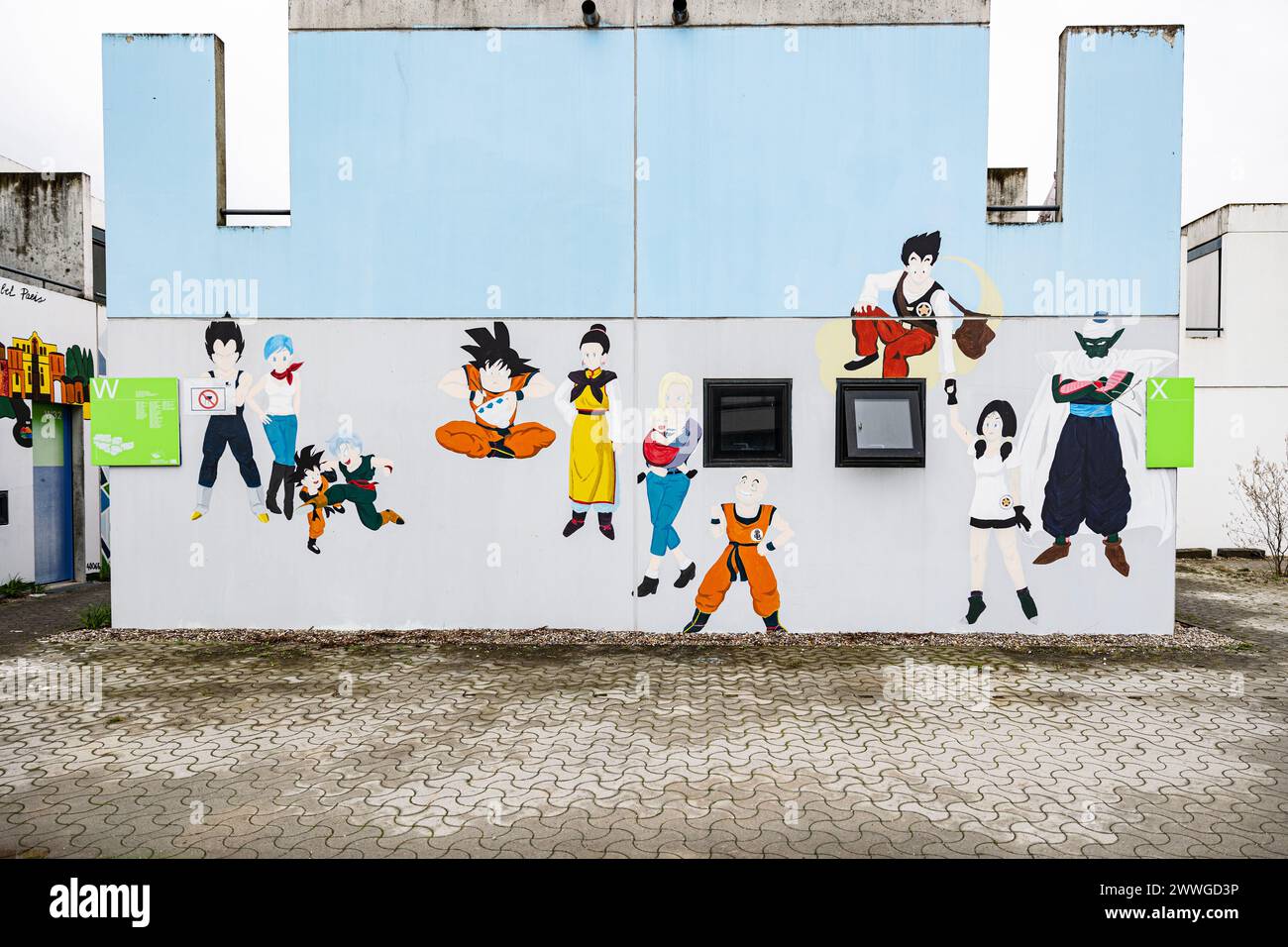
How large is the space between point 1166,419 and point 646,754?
6584 mm

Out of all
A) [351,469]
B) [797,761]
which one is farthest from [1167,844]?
[351,469]

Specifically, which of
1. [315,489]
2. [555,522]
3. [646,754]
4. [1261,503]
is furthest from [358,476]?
[1261,503]

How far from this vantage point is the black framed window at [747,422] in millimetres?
8164

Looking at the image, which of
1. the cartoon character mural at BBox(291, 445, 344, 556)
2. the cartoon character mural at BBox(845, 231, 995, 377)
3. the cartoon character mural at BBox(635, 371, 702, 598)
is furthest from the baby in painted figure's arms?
the cartoon character mural at BBox(291, 445, 344, 556)

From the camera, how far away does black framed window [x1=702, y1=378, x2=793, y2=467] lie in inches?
321

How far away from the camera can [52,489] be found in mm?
12391

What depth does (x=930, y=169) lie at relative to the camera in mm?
8062

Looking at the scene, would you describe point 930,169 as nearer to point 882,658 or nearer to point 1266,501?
point 882,658

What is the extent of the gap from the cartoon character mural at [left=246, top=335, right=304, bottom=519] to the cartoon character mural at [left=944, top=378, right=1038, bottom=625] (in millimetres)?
6870

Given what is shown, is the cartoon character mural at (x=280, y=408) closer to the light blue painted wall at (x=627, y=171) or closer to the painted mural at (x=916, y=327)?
the light blue painted wall at (x=627, y=171)

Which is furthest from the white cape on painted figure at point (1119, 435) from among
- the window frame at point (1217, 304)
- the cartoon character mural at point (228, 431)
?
the window frame at point (1217, 304)

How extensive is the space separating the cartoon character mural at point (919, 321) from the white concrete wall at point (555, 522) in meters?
0.20

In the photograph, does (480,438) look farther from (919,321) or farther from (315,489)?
(919,321)

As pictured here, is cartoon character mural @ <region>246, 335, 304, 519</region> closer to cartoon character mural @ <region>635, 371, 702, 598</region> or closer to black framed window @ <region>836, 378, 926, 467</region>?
cartoon character mural @ <region>635, 371, 702, 598</region>
